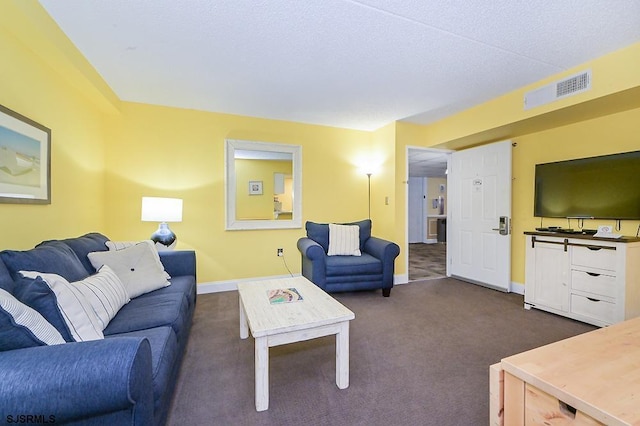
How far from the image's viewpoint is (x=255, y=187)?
12.6 ft

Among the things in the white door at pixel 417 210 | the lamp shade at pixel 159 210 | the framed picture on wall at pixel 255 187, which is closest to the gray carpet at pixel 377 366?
the lamp shade at pixel 159 210

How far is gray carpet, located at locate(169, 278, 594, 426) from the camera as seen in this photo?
146 cm

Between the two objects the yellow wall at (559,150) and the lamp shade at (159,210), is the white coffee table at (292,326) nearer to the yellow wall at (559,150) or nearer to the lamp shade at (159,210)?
the lamp shade at (159,210)

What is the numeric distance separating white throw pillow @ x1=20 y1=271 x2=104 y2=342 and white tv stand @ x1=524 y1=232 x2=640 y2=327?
3.72 meters

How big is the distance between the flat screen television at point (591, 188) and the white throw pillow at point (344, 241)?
7.19ft

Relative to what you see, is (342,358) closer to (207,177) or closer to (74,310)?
(74,310)

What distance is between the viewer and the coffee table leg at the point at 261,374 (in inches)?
58.3

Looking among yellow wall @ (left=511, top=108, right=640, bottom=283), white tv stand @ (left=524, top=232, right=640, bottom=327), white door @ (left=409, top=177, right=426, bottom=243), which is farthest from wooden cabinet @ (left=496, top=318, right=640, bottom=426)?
white door @ (left=409, top=177, right=426, bottom=243)

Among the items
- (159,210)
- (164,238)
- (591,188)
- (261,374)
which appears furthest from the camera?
(164,238)

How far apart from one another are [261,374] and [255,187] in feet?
8.91

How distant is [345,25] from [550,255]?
2.98 metres

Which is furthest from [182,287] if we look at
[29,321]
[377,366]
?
[377,366]

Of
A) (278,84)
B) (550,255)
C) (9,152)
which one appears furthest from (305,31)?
(550,255)

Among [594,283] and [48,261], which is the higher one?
[48,261]
